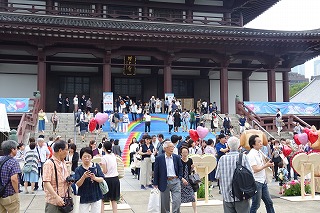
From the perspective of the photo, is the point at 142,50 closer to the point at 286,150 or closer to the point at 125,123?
the point at 125,123

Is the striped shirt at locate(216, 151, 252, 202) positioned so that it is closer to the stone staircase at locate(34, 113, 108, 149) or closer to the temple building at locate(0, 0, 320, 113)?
the stone staircase at locate(34, 113, 108, 149)

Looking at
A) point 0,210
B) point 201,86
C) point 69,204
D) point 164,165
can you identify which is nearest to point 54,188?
point 69,204

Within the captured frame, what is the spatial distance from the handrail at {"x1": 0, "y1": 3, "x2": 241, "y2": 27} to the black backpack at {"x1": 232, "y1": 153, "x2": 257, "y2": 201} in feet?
75.3

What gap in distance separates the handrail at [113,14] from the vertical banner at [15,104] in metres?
8.16

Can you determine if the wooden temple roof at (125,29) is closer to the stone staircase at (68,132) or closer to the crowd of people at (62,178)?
the stone staircase at (68,132)

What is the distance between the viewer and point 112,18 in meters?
27.6

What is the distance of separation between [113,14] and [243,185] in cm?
2353

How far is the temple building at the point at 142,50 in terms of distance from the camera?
23.4 meters

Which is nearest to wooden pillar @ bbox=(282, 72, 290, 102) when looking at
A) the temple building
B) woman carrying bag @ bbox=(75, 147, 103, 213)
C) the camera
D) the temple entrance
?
the temple building

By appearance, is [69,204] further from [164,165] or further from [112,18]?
[112,18]

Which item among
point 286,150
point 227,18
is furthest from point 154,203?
point 227,18

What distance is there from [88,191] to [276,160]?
32.2 ft

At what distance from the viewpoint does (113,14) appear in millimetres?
27406

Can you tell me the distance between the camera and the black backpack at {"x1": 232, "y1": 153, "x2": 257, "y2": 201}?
6.00 meters
